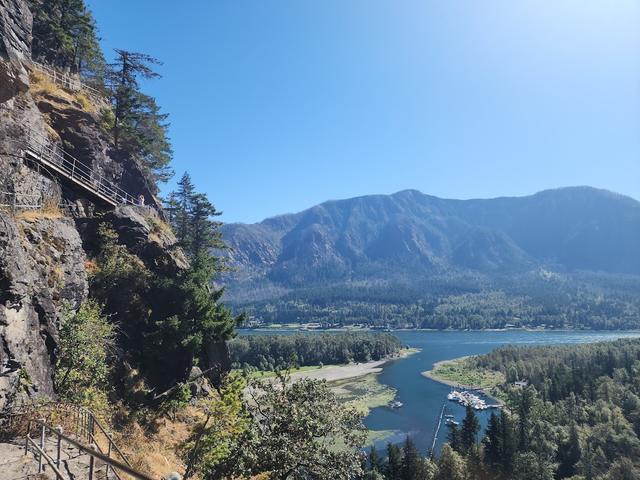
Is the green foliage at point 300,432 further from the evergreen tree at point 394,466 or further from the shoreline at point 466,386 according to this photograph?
the shoreline at point 466,386

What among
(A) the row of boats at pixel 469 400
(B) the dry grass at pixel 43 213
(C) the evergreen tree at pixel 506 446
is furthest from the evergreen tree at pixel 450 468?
(B) the dry grass at pixel 43 213

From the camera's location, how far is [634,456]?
77.8 meters

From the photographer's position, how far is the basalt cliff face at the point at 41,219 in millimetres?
17062

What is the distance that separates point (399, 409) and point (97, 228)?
106882 mm

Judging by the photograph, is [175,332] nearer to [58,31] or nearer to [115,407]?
[115,407]

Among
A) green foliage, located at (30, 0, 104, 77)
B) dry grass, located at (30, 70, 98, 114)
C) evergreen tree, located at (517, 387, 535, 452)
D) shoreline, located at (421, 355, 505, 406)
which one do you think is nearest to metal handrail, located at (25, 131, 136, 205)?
dry grass, located at (30, 70, 98, 114)

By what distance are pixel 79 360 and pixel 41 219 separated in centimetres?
976

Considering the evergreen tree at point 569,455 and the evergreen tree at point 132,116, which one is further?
the evergreen tree at point 569,455

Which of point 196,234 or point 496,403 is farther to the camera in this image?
point 496,403

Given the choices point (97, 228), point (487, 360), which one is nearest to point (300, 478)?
point (97, 228)

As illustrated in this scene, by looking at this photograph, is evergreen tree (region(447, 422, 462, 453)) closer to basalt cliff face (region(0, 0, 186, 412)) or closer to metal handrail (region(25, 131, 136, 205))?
basalt cliff face (region(0, 0, 186, 412))

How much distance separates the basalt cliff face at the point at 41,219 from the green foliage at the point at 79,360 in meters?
0.61

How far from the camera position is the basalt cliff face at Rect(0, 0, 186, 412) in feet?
56.0

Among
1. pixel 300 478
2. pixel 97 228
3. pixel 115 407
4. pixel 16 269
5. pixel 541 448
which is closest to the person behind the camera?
pixel 16 269
